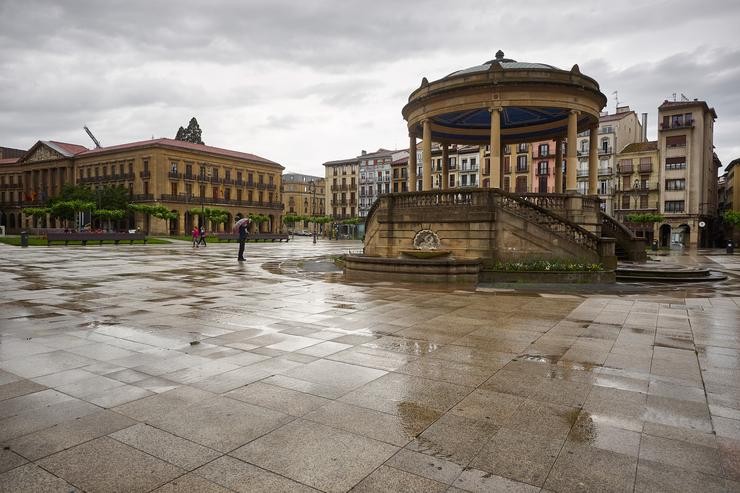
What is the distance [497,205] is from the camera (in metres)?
17.0

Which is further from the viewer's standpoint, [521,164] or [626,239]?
[521,164]

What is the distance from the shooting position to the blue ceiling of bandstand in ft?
76.8

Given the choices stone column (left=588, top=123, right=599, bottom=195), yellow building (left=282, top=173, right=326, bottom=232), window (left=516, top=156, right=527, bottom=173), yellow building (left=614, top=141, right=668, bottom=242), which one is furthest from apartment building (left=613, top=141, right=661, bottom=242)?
yellow building (left=282, top=173, right=326, bottom=232)

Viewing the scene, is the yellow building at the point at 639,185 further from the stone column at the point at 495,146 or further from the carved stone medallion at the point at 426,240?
the carved stone medallion at the point at 426,240

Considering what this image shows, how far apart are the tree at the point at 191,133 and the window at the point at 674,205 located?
84.6m

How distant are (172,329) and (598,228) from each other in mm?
19173

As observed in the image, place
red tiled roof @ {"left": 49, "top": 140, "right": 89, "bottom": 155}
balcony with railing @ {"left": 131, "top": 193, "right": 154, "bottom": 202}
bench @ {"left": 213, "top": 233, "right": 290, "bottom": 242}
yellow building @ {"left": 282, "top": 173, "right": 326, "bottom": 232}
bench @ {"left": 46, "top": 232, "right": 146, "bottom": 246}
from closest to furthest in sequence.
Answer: bench @ {"left": 46, "top": 232, "right": 146, "bottom": 246} → bench @ {"left": 213, "top": 233, "right": 290, "bottom": 242} → balcony with railing @ {"left": 131, "top": 193, "right": 154, "bottom": 202} → red tiled roof @ {"left": 49, "top": 140, "right": 89, "bottom": 155} → yellow building @ {"left": 282, "top": 173, "right": 326, "bottom": 232}

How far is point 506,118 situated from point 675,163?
5561 cm

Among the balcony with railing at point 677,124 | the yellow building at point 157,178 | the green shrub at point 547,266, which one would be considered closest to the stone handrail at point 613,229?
the green shrub at point 547,266

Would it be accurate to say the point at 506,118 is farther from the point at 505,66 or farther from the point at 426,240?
the point at 426,240

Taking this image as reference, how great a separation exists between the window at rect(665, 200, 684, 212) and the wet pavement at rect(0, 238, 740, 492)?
69085mm

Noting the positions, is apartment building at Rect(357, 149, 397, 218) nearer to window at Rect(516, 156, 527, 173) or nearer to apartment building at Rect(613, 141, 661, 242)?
window at Rect(516, 156, 527, 173)

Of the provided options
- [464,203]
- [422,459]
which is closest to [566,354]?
[422,459]

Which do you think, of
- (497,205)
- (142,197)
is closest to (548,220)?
(497,205)
